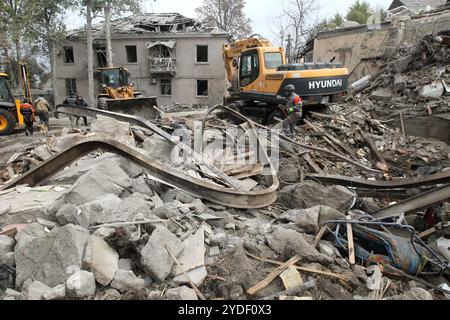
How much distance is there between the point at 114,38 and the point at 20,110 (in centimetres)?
1629

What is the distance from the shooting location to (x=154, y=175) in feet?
12.9

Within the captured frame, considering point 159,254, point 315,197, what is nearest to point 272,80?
point 315,197

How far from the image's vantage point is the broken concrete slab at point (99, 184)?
340 cm

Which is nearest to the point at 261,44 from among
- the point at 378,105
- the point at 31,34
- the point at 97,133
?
the point at 378,105

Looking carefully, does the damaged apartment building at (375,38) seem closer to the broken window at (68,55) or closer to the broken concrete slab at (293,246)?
the broken concrete slab at (293,246)

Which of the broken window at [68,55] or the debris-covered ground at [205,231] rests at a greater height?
the broken window at [68,55]

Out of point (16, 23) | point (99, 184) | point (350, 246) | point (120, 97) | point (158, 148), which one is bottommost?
point (350, 246)

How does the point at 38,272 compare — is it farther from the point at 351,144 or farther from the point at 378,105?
the point at 378,105

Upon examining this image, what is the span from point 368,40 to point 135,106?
47.8 feet

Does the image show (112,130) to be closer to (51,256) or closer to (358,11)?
(51,256)

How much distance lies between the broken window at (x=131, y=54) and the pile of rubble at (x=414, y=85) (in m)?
18.5

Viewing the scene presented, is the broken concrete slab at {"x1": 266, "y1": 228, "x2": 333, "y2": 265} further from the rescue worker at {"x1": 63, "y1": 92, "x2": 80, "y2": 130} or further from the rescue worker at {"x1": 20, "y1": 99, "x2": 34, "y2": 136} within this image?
the rescue worker at {"x1": 20, "y1": 99, "x2": 34, "y2": 136}

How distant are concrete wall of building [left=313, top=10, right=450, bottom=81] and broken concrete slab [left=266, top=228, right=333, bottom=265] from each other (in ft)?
53.8

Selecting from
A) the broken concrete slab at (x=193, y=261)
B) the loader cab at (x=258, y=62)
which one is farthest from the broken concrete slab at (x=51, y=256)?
the loader cab at (x=258, y=62)
